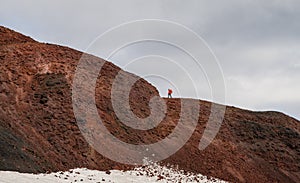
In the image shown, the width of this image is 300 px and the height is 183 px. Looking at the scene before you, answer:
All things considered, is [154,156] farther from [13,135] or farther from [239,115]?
[239,115]

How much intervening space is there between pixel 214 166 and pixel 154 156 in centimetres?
489

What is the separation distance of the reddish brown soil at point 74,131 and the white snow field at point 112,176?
1.14 m

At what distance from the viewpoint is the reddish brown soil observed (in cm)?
2332

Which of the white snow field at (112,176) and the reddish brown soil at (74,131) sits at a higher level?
the reddish brown soil at (74,131)

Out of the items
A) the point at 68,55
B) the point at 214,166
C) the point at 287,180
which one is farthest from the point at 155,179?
the point at 287,180

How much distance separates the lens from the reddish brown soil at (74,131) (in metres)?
23.3

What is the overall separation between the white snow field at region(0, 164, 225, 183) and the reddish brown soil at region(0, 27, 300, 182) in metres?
1.14

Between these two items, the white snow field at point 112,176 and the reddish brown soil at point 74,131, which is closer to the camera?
the white snow field at point 112,176

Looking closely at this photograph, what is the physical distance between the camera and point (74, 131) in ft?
85.5

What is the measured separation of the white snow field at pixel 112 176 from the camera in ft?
58.8

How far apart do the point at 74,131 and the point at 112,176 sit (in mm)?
5021

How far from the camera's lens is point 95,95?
100 ft

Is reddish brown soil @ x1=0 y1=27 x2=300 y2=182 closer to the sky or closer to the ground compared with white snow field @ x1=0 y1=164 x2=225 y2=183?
closer to the sky

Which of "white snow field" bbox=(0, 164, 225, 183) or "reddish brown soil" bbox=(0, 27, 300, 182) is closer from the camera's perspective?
"white snow field" bbox=(0, 164, 225, 183)
